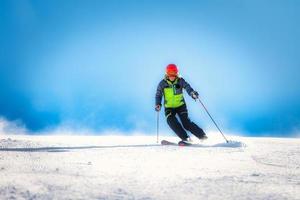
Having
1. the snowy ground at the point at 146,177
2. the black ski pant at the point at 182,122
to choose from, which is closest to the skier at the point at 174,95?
the black ski pant at the point at 182,122

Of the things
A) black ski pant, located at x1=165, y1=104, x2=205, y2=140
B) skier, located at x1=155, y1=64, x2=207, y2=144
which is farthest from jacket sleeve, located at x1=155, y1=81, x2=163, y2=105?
black ski pant, located at x1=165, y1=104, x2=205, y2=140

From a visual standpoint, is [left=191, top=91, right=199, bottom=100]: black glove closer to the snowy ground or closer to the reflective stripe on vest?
the reflective stripe on vest

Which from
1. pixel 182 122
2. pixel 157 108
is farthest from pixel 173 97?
pixel 182 122

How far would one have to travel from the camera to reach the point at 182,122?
1250cm

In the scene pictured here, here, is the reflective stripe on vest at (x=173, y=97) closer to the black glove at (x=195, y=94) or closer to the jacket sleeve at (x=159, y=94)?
the jacket sleeve at (x=159, y=94)

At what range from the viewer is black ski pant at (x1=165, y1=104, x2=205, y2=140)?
12.1m

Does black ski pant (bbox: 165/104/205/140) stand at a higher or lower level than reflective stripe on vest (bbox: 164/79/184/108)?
lower

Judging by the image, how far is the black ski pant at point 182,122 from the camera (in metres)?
12.1

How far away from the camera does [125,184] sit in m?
4.50

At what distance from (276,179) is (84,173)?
2323 millimetres

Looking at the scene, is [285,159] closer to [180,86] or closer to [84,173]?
[84,173]

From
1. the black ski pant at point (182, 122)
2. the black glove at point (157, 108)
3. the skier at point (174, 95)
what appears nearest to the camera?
the black ski pant at point (182, 122)

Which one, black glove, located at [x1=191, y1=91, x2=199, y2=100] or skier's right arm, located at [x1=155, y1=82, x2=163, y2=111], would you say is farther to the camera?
skier's right arm, located at [x1=155, y1=82, x2=163, y2=111]

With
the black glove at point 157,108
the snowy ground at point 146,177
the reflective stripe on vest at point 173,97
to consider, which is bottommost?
the snowy ground at point 146,177
